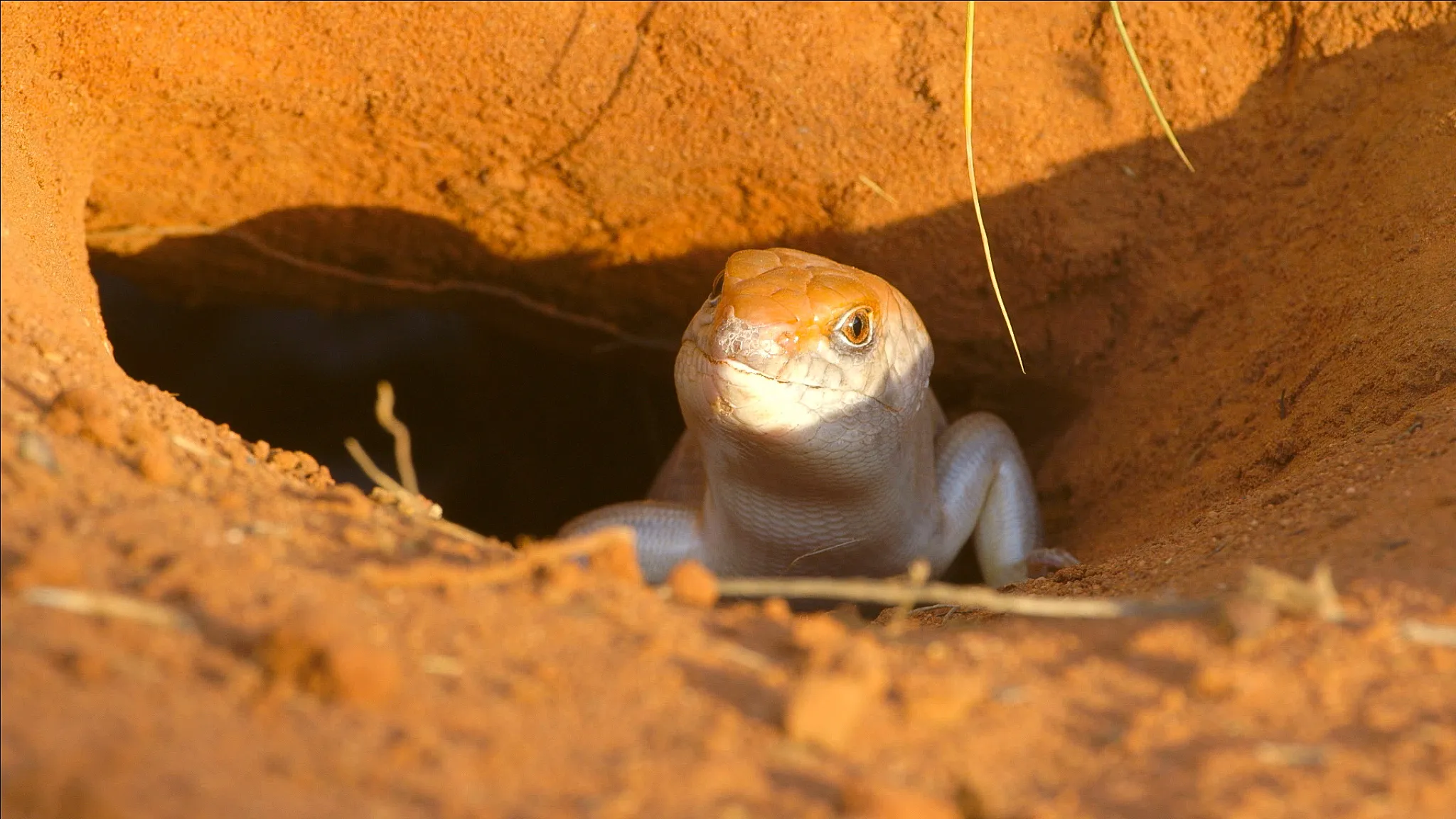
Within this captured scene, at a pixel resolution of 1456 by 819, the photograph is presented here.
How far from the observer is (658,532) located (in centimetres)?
494

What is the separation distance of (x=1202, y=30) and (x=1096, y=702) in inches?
145

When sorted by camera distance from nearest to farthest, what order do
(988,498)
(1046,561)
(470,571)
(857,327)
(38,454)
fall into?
(470,571) → (38,454) → (857,327) → (1046,561) → (988,498)

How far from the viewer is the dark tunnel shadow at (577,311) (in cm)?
510

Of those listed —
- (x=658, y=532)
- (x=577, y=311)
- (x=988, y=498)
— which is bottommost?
(x=658, y=532)

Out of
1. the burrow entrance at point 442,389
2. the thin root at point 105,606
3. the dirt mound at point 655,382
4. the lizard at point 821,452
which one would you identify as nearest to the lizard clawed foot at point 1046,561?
the lizard at point 821,452

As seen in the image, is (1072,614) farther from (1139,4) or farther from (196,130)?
(196,130)

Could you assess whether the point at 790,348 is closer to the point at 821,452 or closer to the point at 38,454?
the point at 821,452

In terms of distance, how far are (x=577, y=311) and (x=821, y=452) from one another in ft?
9.13

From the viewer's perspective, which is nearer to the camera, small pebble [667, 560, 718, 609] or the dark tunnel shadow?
small pebble [667, 560, 718, 609]

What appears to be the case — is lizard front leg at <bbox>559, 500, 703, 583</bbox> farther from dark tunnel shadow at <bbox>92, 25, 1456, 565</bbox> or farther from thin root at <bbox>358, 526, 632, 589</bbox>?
thin root at <bbox>358, 526, 632, 589</bbox>

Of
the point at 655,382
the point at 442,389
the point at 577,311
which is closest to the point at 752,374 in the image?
the point at 577,311

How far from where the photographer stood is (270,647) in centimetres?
191

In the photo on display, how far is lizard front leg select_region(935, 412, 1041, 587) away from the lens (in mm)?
5188

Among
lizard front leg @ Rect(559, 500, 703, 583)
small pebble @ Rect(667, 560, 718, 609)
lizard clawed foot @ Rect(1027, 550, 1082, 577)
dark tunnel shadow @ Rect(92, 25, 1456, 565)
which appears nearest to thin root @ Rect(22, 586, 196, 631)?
small pebble @ Rect(667, 560, 718, 609)
